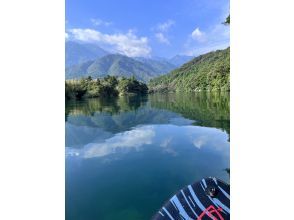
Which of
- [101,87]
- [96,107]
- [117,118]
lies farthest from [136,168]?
[101,87]

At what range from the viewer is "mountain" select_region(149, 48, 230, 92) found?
45.6 feet

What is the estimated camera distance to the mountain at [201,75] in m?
13.9

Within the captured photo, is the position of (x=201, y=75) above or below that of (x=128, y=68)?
below

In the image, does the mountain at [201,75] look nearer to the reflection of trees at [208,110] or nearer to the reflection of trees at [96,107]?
the reflection of trees at [208,110]

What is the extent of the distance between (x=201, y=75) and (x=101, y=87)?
267 inches

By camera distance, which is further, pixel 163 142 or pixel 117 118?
pixel 117 118

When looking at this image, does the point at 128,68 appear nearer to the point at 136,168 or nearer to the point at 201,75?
the point at 201,75

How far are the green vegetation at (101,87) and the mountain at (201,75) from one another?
11.4 feet

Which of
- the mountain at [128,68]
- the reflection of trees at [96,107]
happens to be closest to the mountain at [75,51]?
the reflection of trees at [96,107]

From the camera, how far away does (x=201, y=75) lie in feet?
64.8

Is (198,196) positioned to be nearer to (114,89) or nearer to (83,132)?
(83,132)

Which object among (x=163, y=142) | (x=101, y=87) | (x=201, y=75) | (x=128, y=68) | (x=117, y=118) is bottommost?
(x=163, y=142)
